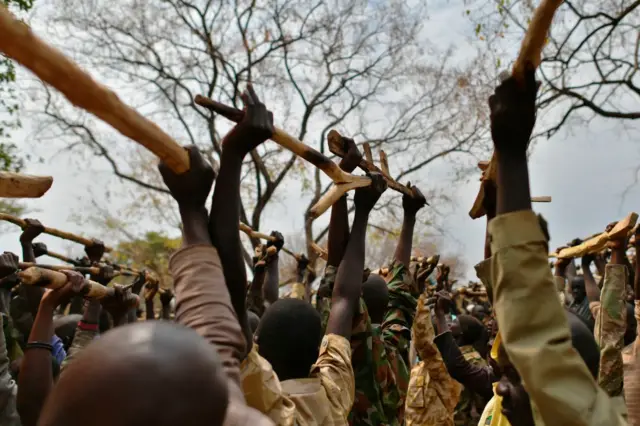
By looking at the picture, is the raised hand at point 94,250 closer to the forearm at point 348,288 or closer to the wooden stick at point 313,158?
the forearm at point 348,288

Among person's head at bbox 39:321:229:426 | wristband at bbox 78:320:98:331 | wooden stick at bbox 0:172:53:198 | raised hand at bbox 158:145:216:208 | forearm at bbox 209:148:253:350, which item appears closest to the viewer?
person's head at bbox 39:321:229:426

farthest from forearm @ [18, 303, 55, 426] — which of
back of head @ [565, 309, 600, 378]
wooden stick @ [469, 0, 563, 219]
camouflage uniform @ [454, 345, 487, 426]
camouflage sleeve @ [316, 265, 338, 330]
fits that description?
camouflage uniform @ [454, 345, 487, 426]

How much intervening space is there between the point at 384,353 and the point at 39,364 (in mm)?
1830

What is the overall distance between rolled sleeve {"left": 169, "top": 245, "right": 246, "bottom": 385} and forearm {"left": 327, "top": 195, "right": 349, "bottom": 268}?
5.56ft

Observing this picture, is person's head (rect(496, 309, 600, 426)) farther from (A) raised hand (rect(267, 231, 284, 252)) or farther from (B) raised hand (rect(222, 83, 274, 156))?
(A) raised hand (rect(267, 231, 284, 252))

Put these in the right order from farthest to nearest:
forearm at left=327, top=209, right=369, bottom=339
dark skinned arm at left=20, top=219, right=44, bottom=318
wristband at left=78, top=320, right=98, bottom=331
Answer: dark skinned arm at left=20, top=219, right=44, bottom=318 → wristband at left=78, top=320, right=98, bottom=331 → forearm at left=327, top=209, right=369, bottom=339

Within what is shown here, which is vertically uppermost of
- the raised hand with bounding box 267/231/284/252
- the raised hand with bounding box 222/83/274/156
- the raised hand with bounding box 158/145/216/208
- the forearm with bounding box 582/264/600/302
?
the forearm with bounding box 582/264/600/302

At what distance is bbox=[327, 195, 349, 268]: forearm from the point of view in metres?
3.88

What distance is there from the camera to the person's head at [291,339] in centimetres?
302

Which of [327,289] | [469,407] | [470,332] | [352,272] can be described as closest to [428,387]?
[469,407]

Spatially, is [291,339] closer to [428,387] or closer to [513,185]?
[513,185]

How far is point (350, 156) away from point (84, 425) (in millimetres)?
2414

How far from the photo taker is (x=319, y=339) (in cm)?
313

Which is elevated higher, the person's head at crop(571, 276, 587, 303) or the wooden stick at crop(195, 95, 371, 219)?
the person's head at crop(571, 276, 587, 303)
